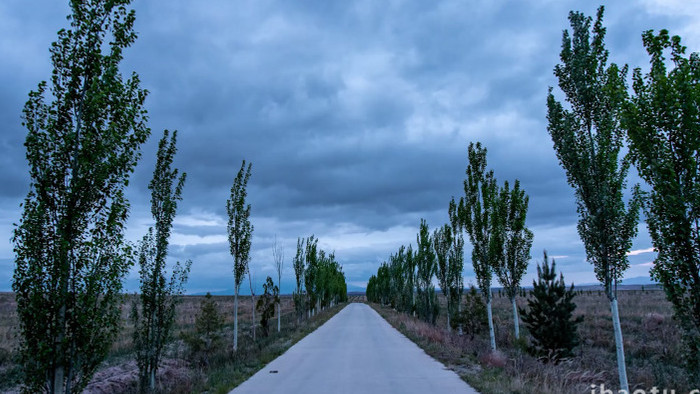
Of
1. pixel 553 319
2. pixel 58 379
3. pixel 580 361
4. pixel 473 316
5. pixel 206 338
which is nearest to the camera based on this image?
pixel 58 379

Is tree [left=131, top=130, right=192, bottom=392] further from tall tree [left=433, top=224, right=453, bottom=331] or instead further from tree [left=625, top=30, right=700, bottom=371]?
tall tree [left=433, top=224, right=453, bottom=331]

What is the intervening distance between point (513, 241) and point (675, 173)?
506 inches

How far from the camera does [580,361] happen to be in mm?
15055

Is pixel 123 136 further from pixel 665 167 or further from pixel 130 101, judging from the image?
pixel 665 167

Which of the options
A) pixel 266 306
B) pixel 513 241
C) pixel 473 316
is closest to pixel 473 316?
pixel 473 316

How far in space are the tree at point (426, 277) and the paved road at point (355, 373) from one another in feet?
56.5

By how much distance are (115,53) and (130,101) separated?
925 mm

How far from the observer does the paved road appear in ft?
28.8

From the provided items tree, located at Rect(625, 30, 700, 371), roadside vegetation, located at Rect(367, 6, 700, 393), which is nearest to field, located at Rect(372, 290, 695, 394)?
roadside vegetation, located at Rect(367, 6, 700, 393)

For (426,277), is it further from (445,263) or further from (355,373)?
(355,373)

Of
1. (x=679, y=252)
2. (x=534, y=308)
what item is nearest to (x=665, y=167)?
(x=679, y=252)

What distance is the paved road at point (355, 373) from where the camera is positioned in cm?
878

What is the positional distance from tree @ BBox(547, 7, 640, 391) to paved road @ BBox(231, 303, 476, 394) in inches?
209

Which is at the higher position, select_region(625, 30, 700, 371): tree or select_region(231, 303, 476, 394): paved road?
select_region(625, 30, 700, 371): tree
